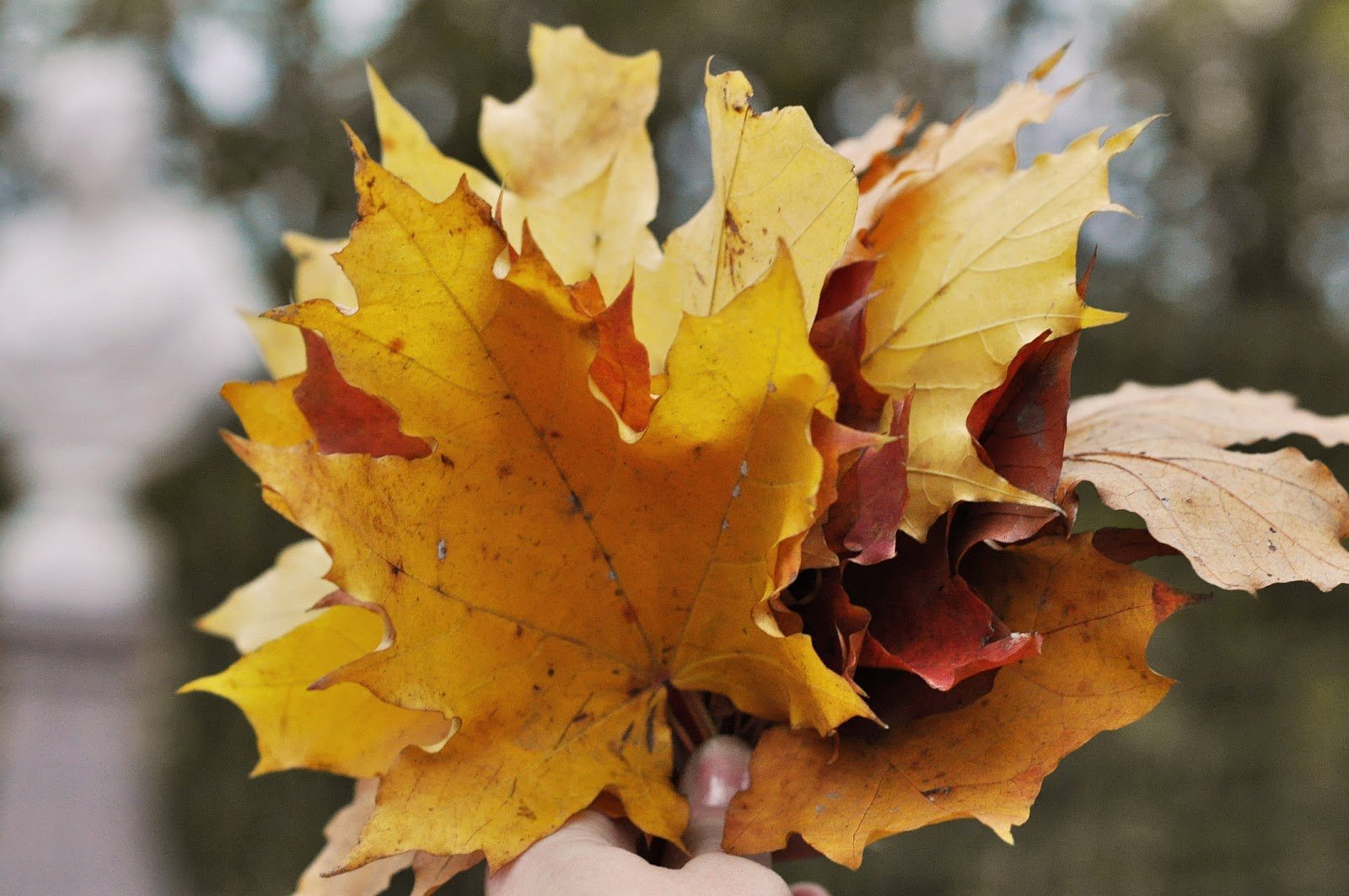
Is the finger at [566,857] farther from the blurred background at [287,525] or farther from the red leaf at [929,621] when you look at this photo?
the blurred background at [287,525]

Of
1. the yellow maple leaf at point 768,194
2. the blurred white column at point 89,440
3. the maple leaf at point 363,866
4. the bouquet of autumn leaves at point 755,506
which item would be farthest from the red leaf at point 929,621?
the blurred white column at point 89,440

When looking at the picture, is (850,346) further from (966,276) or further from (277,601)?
(277,601)

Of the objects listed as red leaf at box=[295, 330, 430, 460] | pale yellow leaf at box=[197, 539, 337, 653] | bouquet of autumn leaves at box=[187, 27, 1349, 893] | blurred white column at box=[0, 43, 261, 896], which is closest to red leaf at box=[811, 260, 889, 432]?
bouquet of autumn leaves at box=[187, 27, 1349, 893]

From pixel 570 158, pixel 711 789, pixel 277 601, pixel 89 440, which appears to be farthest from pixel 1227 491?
pixel 89 440

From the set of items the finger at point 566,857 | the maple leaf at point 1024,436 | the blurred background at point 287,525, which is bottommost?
the blurred background at point 287,525

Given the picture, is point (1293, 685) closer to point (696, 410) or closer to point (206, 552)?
point (206, 552)

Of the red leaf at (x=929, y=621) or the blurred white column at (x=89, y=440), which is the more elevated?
the red leaf at (x=929, y=621)

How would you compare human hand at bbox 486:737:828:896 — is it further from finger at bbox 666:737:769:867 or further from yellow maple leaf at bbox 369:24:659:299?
yellow maple leaf at bbox 369:24:659:299
